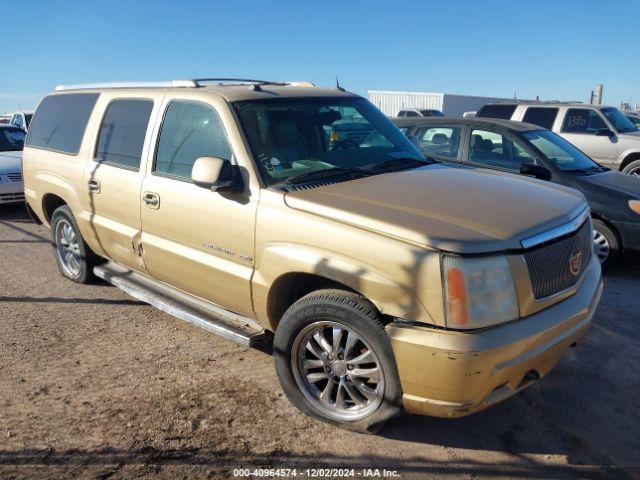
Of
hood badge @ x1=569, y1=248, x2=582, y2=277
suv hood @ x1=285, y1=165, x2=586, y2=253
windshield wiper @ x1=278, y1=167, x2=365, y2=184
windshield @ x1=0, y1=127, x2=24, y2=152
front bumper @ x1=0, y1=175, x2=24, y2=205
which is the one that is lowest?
front bumper @ x1=0, y1=175, x2=24, y2=205

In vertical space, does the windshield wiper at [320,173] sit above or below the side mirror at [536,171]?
above

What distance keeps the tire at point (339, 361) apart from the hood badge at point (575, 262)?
1175mm

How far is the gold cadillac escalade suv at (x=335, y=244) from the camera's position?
107 inches

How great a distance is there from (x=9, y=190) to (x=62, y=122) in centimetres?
447

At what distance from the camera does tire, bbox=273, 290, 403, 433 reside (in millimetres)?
2922

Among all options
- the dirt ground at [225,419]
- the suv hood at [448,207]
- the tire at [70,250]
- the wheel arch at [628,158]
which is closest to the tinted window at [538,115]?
the wheel arch at [628,158]

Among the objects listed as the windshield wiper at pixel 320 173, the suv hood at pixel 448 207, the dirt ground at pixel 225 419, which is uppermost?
the windshield wiper at pixel 320 173

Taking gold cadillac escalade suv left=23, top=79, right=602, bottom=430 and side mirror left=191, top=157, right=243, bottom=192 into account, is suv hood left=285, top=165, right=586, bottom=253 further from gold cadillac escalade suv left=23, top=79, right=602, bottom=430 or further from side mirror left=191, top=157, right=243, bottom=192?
side mirror left=191, top=157, right=243, bottom=192

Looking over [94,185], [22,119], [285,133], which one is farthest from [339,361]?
[22,119]

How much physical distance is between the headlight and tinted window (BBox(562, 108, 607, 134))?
31.6 feet

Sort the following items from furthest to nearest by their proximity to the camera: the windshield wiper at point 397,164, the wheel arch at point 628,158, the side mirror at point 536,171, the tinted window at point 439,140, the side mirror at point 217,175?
1. the wheel arch at point 628,158
2. the tinted window at point 439,140
3. the side mirror at point 536,171
4. the windshield wiper at point 397,164
5. the side mirror at point 217,175

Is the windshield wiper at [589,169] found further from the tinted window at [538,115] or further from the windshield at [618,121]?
the windshield at [618,121]

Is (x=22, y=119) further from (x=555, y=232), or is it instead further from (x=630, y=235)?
(x=555, y=232)

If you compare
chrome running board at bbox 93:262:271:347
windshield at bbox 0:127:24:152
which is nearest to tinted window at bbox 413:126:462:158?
chrome running board at bbox 93:262:271:347
